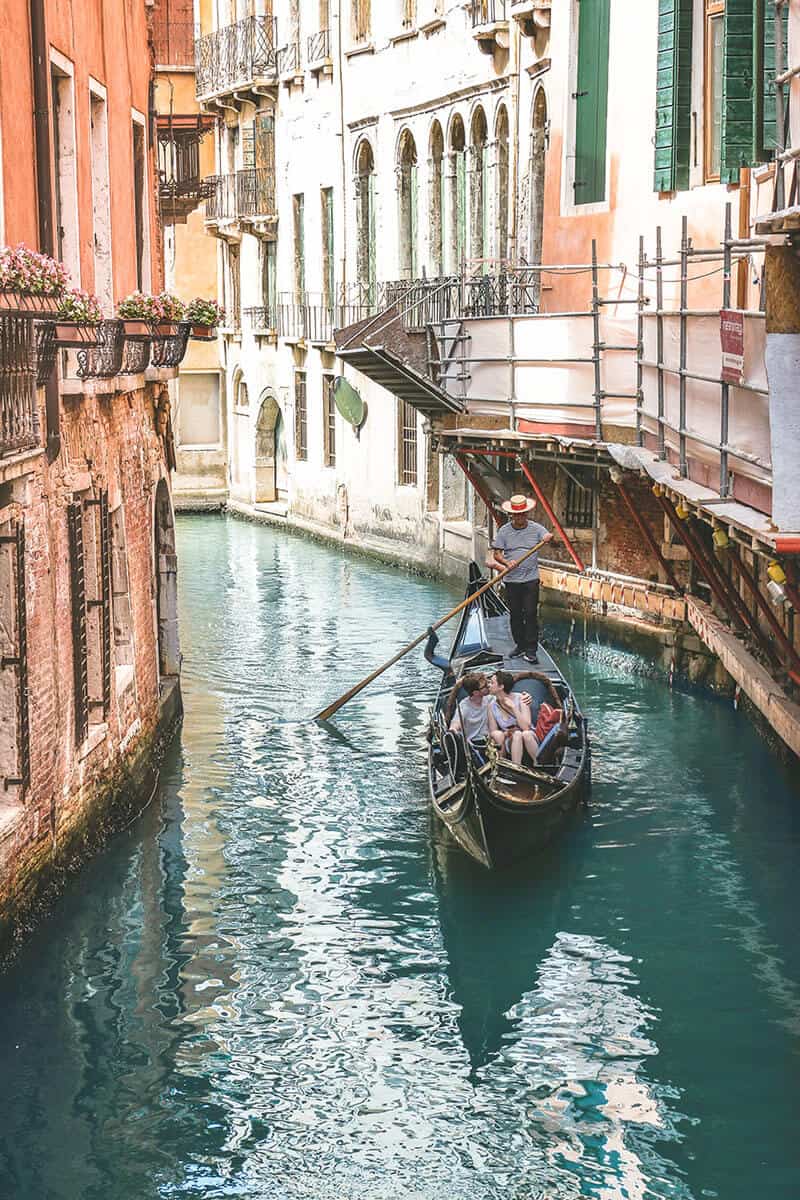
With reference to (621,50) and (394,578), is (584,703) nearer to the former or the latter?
(621,50)

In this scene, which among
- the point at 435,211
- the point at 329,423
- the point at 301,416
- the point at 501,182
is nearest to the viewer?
the point at 501,182

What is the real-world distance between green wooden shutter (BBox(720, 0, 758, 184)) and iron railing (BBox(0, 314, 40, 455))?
4.56 metres

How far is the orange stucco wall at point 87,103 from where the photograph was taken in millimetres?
10445

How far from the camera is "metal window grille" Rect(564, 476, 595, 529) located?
1898 cm

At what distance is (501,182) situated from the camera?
21.3 metres

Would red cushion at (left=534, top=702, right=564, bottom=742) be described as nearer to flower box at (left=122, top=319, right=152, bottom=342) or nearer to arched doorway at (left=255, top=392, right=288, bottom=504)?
flower box at (left=122, top=319, right=152, bottom=342)

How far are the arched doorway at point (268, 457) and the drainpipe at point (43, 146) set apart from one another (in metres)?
20.8

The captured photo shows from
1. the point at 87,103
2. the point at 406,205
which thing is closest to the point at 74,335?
the point at 87,103

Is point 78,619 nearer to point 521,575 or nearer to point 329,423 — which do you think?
point 521,575

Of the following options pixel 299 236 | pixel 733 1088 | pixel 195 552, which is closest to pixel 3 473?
pixel 733 1088

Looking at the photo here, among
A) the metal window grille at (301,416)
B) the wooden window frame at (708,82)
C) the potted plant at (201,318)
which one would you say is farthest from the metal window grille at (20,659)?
the metal window grille at (301,416)

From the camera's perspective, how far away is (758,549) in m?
9.77

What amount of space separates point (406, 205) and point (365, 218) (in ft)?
6.31

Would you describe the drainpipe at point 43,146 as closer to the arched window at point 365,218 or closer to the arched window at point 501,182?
the arched window at point 501,182
